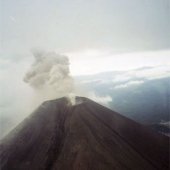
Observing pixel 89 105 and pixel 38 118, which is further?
pixel 89 105

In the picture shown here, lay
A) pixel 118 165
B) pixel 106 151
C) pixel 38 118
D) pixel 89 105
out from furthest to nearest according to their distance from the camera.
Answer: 1. pixel 89 105
2. pixel 38 118
3. pixel 106 151
4. pixel 118 165

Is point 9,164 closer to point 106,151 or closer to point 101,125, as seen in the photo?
point 106,151

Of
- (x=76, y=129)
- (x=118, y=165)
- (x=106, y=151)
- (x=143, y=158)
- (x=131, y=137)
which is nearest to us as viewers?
(x=118, y=165)

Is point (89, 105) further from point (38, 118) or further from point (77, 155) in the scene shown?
point (77, 155)

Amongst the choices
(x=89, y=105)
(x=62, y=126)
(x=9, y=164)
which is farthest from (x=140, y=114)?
(x=9, y=164)

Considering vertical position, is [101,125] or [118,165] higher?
[101,125]

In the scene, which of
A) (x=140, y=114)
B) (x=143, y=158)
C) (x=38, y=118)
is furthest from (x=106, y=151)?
(x=140, y=114)
